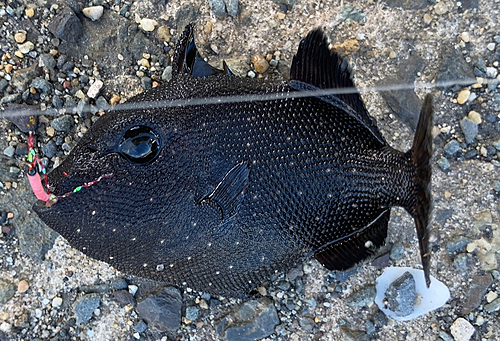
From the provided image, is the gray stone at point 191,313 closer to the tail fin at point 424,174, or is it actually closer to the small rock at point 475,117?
the tail fin at point 424,174

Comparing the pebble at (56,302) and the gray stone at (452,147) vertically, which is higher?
the gray stone at (452,147)

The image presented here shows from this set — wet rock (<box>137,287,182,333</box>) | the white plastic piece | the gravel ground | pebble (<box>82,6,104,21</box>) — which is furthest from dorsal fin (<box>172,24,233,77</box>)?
the white plastic piece

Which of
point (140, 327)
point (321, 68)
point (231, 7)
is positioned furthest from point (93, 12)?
point (140, 327)

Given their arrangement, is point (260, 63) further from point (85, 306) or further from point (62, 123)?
point (85, 306)

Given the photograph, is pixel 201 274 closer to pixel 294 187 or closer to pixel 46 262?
pixel 294 187

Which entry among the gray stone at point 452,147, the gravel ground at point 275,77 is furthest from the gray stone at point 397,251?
the gray stone at point 452,147

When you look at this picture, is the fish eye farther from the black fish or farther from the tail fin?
the tail fin
